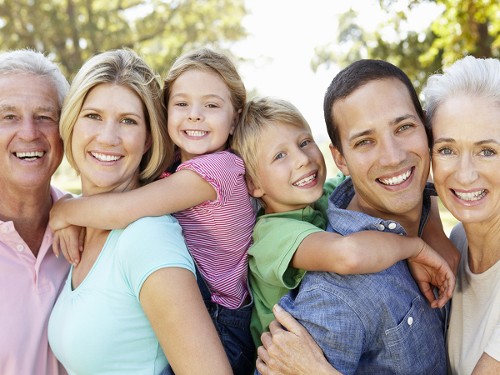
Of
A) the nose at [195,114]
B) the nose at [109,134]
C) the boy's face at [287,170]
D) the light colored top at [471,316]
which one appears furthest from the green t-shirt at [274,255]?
the nose at [109,134]

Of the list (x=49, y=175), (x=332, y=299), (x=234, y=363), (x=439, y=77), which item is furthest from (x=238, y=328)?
(x=439, y=77)

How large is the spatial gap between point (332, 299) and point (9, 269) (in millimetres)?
1742

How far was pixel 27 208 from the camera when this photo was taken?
3.55m

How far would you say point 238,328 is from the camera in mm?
3219

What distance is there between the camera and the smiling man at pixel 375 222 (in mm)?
2660

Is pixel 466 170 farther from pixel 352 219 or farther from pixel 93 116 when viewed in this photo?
pixel 93 116

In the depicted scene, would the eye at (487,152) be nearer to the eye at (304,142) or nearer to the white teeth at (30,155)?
the eye at (304,142)

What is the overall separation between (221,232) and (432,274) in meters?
1.11

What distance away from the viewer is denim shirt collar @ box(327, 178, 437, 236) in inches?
114

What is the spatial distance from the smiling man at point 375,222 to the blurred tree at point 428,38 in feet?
21.4

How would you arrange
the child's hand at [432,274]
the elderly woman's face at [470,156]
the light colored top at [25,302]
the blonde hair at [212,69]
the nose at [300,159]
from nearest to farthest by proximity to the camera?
the elderly woman's face at [470,156]
the child's hand at [432,274]
the light colored top at [25,302]
the nose at [300,159]
the blonde hair at [212,69]

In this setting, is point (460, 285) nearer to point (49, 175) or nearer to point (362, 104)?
point (362, 104)

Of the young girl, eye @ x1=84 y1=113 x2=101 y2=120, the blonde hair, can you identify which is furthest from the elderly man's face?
the blonde hair

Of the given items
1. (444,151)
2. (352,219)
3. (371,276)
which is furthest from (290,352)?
(444,151)
